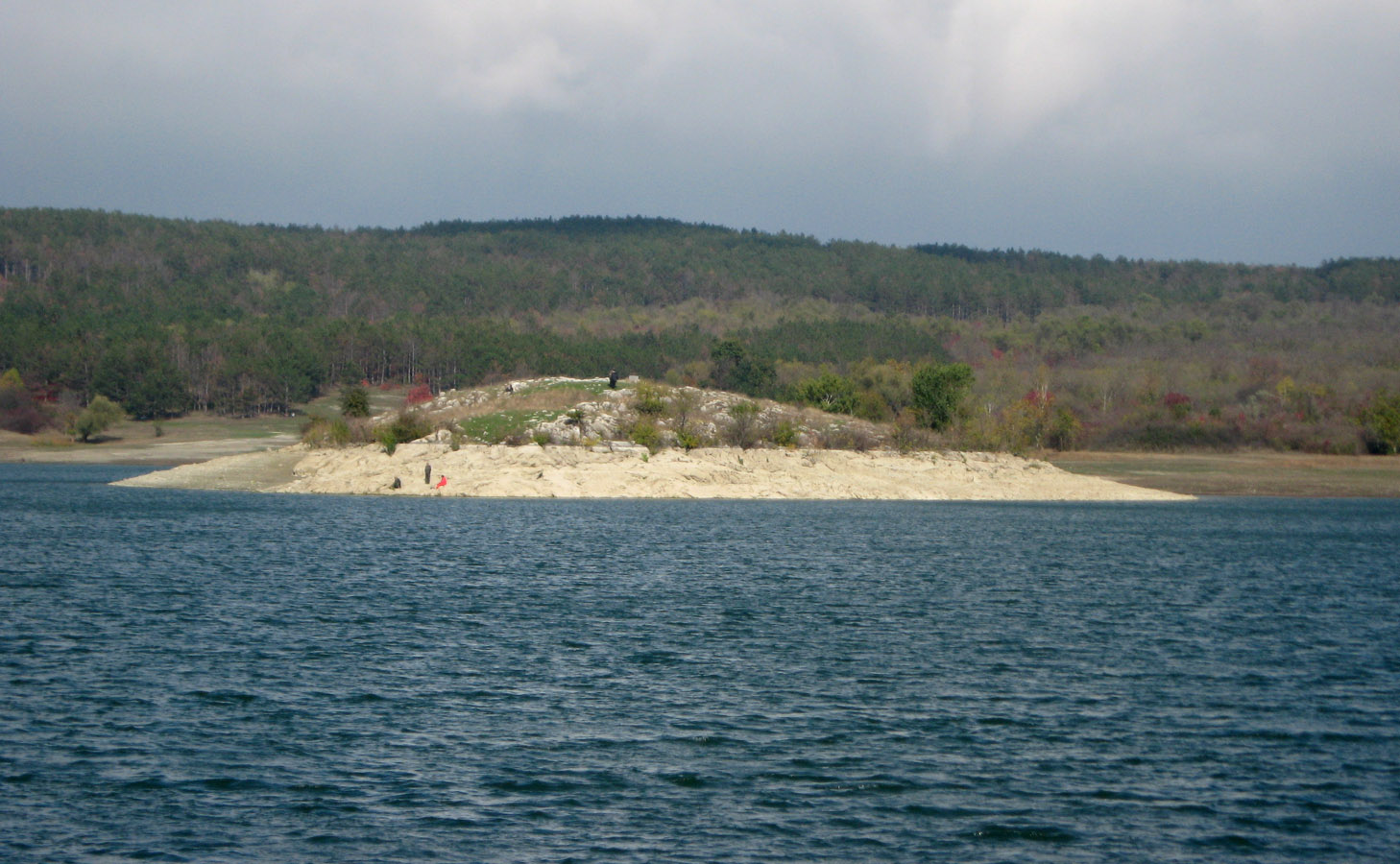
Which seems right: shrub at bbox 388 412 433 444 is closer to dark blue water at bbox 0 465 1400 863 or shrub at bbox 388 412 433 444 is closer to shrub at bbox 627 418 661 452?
shrub at bbox 627 418 661 452

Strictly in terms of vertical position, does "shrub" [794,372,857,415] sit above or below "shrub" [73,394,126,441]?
above

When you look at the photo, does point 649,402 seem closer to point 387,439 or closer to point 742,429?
point 742,429

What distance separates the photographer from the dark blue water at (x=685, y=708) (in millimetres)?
13852

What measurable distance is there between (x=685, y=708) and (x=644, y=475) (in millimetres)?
50975

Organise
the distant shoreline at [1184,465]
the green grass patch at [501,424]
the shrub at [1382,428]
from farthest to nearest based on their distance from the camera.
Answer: the shrub at [1382,428] < the distant shoreline at [1184,465] < the green grass patch at [501,424]

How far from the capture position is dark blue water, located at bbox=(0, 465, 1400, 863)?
1385cm

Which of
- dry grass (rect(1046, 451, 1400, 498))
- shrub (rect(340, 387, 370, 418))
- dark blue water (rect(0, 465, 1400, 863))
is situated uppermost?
shrub (rect(340, 387, 370, 418))

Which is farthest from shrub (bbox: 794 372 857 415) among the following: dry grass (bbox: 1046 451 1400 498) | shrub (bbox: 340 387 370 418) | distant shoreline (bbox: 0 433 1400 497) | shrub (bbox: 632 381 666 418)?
shrub (bbox: 340 387 370 418)

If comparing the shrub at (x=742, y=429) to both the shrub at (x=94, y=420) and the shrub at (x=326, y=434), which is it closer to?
the shrub at (x=326, y=434)

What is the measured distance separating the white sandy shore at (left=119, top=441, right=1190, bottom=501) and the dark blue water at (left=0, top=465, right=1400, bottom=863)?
27.9 meters

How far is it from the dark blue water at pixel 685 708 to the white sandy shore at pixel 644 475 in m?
27.9

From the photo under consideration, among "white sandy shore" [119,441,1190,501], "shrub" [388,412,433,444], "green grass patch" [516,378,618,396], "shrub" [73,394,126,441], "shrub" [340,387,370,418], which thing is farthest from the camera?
"shrub" [73,394,126,441]

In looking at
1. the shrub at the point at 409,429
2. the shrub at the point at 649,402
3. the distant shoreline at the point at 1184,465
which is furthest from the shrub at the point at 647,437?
the distant shoreline at the point at 1184,465

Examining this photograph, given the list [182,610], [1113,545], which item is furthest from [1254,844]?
[1113,545]
